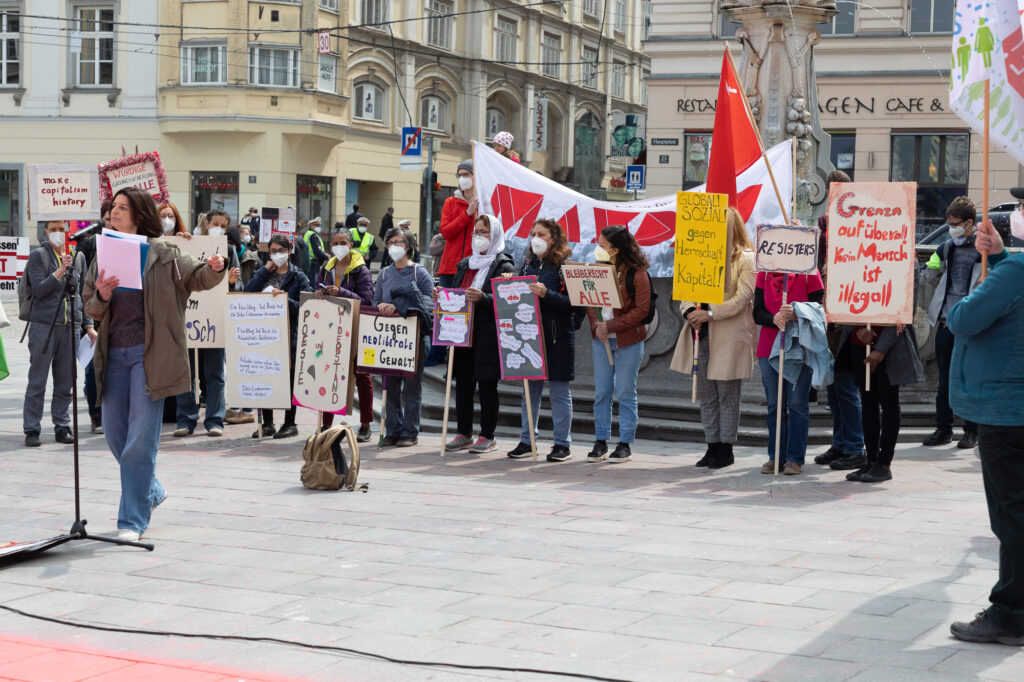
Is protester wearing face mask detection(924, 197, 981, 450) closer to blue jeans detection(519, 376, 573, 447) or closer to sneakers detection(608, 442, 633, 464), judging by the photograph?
sneakers detection(608, 442, 633, 464)

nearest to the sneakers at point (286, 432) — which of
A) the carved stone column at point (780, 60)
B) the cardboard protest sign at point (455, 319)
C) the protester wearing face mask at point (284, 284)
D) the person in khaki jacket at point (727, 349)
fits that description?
the protester wearing face mask at point (284, 284)

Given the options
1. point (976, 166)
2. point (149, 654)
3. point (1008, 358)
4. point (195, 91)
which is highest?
point (195, 91)

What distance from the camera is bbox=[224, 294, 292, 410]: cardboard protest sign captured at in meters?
11.6

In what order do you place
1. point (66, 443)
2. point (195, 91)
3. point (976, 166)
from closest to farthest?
point (66, 443) → point (976, 166) → point (195, 91)

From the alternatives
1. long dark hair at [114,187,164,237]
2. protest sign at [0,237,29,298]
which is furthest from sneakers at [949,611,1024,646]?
protest sign at [0,237,29,298]

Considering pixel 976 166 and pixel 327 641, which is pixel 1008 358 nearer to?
pixel 327 641

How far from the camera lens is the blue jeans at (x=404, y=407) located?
11.4 meters

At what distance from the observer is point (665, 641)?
217 inches

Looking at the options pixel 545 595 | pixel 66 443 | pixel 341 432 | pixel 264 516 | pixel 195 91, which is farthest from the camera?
pixel 195 91

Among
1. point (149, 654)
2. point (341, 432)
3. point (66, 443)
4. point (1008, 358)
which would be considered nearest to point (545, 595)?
point (149, 654)

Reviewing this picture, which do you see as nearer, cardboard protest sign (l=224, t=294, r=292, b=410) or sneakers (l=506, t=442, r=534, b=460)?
sneakers (l=506, t=442, r=534, b=460)

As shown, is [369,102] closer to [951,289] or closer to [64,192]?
[951,289]

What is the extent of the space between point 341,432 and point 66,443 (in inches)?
132

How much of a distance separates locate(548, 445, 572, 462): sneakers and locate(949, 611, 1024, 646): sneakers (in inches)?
211
